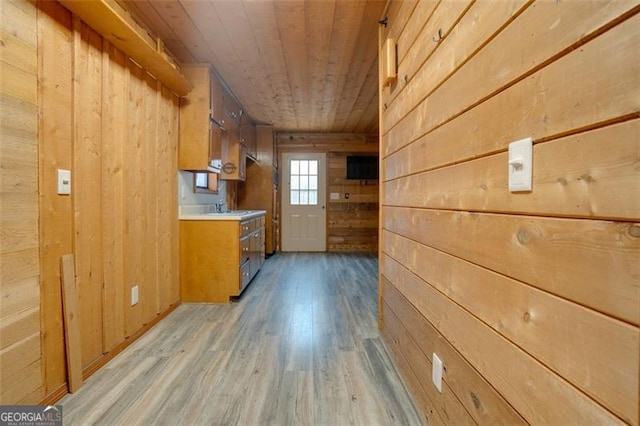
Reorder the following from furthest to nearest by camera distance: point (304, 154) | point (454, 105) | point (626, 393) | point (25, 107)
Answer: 1. point (304, 154)
2. point (25, 107)
3. point (454, 105)
4. point (626, 393)

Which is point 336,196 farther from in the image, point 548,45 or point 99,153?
point 548,45

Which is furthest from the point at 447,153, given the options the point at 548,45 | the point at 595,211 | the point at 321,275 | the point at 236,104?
the point at 236,104

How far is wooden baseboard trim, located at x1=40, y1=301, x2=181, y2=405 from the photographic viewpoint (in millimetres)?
1476

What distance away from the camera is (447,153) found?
1.15 m

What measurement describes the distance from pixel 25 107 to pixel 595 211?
6.64 feet

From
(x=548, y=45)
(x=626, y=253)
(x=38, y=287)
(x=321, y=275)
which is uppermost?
(x=548, y=45)

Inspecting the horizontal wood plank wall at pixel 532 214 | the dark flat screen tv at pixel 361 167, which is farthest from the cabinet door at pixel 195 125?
the dark flat screen tv at pixel 361 167

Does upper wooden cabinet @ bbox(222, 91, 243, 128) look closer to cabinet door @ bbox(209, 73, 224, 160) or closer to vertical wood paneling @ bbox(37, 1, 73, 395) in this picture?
cabinet door @ bbox(209, 73, 224, 160)

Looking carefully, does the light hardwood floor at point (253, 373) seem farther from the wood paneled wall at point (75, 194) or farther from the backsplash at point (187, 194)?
the backsplash at point (187, 194)

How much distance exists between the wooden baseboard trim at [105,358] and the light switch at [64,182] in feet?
3.25

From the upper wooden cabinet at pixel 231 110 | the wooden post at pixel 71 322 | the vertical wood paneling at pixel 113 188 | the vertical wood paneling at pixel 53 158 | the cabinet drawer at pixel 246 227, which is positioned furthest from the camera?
the upper wooden cabinet at pixel 231 110

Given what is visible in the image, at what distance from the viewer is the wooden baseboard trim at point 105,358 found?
1.48 meters

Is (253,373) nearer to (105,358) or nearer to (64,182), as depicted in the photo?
(105,358)

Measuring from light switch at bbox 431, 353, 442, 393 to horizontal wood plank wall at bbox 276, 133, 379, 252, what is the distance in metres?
4.84
